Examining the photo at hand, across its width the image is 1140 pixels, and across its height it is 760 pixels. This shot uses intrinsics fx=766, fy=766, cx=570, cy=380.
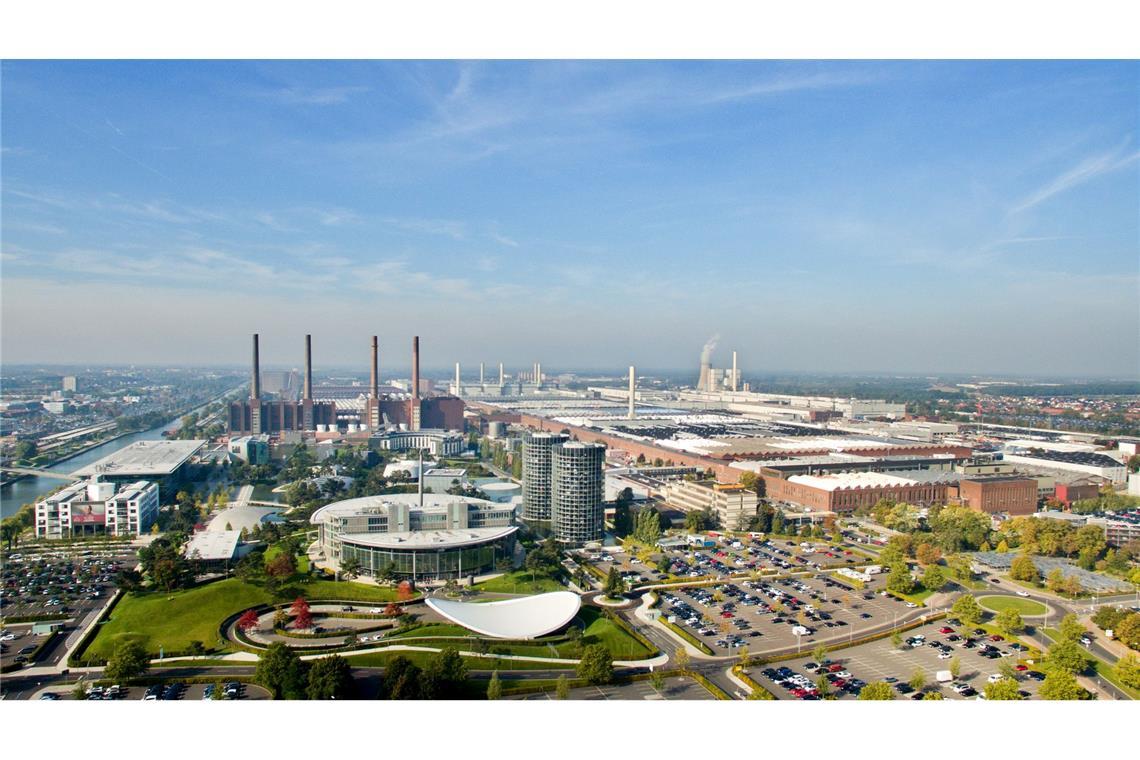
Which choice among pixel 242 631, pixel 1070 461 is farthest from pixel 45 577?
pixel 1070 461

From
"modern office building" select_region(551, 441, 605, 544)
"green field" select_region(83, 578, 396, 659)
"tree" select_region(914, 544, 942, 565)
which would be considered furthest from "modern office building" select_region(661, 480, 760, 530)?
"green field" select_region(83, 578, 396, 659)

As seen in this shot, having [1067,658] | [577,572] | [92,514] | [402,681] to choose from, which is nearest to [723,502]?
[577,572]

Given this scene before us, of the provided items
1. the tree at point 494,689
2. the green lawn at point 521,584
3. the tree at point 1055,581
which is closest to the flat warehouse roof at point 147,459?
the green lawn at point 521,584

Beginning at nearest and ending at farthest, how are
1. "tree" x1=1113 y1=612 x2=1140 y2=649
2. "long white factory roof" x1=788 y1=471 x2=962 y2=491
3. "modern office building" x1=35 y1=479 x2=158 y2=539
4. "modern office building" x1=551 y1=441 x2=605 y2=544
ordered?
"tree" x1=1113 y1=612 x2=1140 y2=649 → "modern office building" x1=551 y1=441 x2=605 y2=544 → "modern office building" x1=35 y1=479 x2=158 y2=539 → "long white factory roof" x1=788 y1=471 x2=962 y2=491

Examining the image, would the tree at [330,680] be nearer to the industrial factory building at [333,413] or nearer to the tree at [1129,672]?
the tree at [1129,672]

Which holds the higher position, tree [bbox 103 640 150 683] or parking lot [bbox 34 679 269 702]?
tree [bbox 103 640 150 683]

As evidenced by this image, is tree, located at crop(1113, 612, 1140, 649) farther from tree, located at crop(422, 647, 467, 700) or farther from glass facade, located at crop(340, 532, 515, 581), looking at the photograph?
glass facade, located at crop(340, 532, 515, 581)

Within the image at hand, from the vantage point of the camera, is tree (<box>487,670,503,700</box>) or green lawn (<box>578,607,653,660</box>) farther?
green lawn (<box>578,607,653,660</box>)
